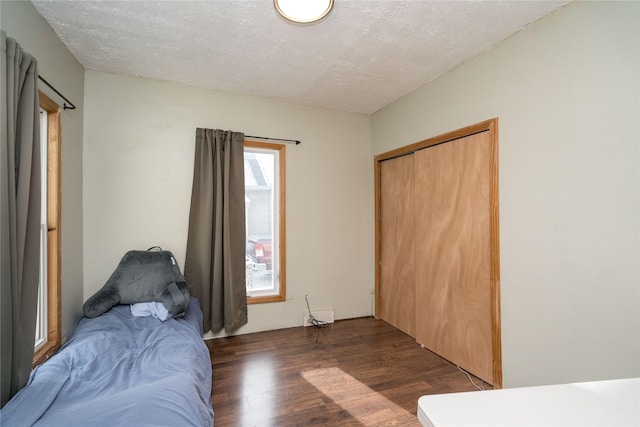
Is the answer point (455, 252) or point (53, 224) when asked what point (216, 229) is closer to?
point (53, 224)

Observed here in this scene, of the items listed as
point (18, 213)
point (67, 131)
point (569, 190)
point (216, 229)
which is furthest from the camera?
point (216, 229)

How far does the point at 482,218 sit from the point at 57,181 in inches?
125

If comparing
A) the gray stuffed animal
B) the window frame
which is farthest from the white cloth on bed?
the window frame

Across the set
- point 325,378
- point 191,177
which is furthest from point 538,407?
point 191,177

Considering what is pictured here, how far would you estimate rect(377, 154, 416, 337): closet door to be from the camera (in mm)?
3084

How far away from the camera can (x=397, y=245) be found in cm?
327

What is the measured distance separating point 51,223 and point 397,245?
10.1 ft

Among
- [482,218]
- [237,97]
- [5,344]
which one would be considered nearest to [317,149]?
[237,97]

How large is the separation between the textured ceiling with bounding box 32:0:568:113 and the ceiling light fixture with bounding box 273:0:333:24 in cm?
8

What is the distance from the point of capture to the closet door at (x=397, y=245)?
3.08m

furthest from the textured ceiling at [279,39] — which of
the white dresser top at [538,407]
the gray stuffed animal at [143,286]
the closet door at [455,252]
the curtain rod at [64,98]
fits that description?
the white dresser top at [538,407]

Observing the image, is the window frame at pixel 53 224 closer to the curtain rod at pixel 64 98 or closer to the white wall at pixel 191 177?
the curtain rod at pixel 64 98

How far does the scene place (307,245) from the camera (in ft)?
11.0

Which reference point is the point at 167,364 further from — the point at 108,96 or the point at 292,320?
the point at 108,96
